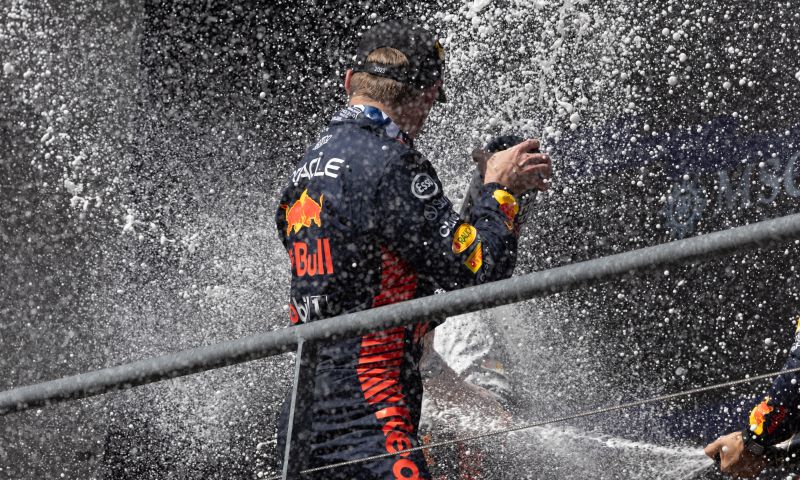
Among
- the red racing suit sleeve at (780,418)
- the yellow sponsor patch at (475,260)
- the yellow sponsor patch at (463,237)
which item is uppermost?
the yellow sponsor patch at (463,237)

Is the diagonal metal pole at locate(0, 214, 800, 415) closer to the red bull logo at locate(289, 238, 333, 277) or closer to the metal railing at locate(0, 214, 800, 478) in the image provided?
the metal railing at locate(0, 214, 800, 478)

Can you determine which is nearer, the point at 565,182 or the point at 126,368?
the point at 126,368

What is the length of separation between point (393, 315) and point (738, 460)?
1.59 metres

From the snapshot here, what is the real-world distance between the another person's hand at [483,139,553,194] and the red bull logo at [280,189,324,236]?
375 millimetres

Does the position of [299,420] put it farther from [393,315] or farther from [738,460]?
[738,460]

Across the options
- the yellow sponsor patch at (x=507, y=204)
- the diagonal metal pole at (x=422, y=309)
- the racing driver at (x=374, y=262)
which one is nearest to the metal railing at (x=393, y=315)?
the diagonal metal pole at (x=422, y=309)

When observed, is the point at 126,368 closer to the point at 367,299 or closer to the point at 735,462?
the point at 367,299

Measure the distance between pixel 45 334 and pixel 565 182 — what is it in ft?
7.44

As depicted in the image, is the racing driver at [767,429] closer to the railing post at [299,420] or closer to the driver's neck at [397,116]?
the driver's neck at [397,116]

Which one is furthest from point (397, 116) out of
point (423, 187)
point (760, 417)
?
point (760, 417)

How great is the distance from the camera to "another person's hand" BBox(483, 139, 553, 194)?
6.83 feet

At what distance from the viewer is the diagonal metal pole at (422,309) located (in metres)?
1.06

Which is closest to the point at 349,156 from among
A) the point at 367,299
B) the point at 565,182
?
the point at 367,299

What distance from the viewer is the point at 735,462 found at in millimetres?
2457
